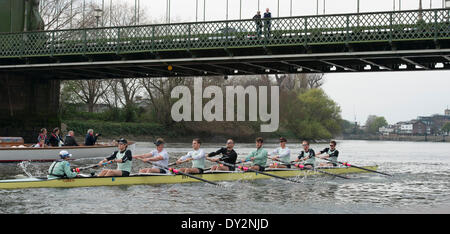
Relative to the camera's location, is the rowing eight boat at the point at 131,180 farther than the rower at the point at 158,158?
No

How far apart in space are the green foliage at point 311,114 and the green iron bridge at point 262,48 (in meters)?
39.9

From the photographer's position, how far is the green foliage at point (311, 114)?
77.1m

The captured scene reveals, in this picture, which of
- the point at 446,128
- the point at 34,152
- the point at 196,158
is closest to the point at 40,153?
the point at 34,152

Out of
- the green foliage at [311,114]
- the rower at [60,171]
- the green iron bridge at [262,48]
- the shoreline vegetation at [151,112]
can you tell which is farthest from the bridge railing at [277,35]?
the green foliage at [311,114]

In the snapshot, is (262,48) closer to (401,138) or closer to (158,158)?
(158,158)

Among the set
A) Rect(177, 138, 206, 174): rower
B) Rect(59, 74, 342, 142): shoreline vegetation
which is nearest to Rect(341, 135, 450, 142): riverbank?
Rect(59, 74, 342, 142): shoreline vegetation

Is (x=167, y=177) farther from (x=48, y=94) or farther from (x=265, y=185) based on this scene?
(x=48, y=94)

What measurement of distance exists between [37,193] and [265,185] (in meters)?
8.70

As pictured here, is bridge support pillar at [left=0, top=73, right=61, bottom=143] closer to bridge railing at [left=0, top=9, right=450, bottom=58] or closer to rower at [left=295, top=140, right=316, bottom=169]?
bridge railing at [left=0, top=9, right=450, bottom=58]

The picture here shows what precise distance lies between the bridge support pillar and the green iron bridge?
2595 mm

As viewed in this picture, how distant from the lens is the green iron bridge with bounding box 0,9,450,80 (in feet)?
88.8

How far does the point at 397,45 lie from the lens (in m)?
28.4

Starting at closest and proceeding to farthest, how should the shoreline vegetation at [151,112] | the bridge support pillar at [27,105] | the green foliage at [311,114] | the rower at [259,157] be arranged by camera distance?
the rower at [259,157], the bridge support pillar at [27,105], the shoreline vegetation at [151,112], the green foliage at [311,114]

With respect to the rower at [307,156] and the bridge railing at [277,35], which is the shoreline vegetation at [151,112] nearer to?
the bridge railing at [277,35]
